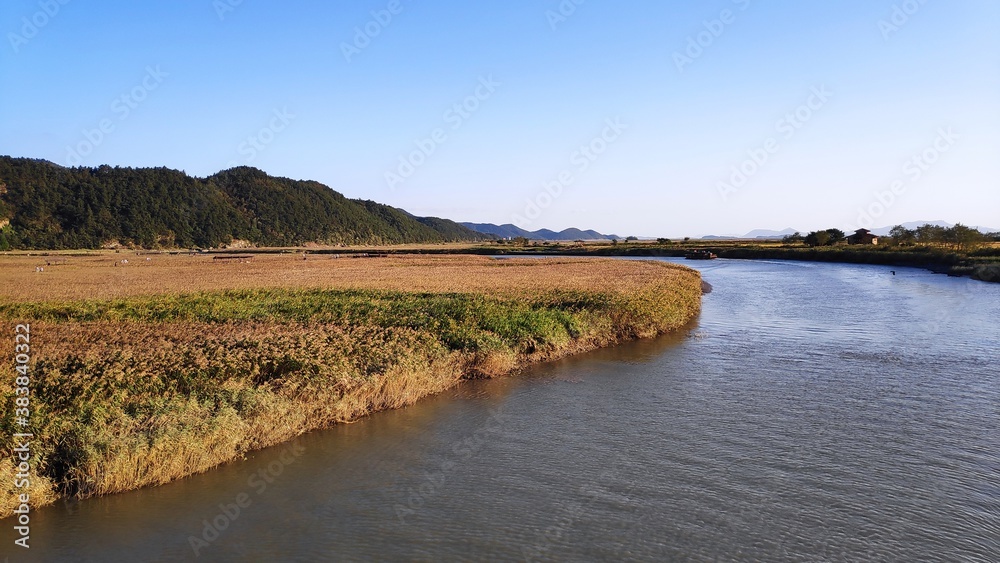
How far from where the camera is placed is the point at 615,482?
9414 millimetres

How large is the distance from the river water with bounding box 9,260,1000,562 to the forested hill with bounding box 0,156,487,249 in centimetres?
11573

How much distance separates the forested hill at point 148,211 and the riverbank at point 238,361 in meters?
105

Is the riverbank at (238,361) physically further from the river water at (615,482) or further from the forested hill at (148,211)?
the forested hill at (148,211)

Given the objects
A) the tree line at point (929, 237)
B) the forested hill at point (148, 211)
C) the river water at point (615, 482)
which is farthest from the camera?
the forested hill at point (148, 211)

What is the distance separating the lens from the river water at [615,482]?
7.64 m

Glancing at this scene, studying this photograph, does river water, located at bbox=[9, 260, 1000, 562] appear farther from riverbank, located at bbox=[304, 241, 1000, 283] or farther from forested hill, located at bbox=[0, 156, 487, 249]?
forested hill, located at bbox=[0, 156, 487, 249]

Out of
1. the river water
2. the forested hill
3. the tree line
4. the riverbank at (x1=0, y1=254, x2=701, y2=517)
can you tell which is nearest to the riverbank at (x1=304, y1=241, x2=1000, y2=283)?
the tree line

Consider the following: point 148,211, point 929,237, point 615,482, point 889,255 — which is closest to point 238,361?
point 615,482

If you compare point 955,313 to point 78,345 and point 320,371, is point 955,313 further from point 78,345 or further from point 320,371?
point 78,345

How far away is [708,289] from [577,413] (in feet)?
109

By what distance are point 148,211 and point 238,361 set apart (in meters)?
140

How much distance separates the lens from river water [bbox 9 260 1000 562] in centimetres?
A: 764

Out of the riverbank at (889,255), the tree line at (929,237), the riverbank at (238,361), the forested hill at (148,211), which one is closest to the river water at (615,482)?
the riverbank at (238,361)

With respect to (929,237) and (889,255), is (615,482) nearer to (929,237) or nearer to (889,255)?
(889,255)
